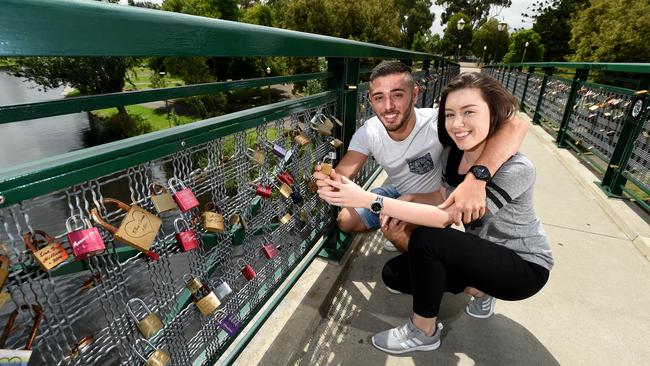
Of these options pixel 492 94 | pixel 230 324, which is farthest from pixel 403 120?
pixel 230 324

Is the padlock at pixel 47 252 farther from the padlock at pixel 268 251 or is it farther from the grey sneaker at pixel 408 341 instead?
the grey sneaker at pixel 408 341

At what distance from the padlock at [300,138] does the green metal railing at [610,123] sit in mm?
1165

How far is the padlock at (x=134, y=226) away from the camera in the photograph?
35.4 inches

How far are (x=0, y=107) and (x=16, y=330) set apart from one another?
0.59 m

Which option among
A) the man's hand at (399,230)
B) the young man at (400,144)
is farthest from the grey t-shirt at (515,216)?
the man's hand at (399,230)

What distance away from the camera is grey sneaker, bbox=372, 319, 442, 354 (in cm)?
204

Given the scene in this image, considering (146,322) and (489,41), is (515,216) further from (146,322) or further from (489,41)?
(489,41)

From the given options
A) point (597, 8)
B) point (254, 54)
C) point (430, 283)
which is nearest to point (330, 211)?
point (430, 283)

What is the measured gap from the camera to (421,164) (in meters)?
2.43

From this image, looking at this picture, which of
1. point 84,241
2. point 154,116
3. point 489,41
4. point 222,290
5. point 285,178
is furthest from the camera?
point 489,41

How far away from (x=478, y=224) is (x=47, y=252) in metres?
1.93

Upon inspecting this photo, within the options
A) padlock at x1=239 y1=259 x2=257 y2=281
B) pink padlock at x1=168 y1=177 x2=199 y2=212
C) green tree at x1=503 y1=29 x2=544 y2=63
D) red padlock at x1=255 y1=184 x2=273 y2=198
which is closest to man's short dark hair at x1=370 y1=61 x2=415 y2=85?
red padlock at x1=255 y1=184 x2=273 y2=198

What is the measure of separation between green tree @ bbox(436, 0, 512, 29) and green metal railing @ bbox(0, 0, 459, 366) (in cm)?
8687

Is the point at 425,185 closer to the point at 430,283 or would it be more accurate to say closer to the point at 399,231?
the point at 399,231
